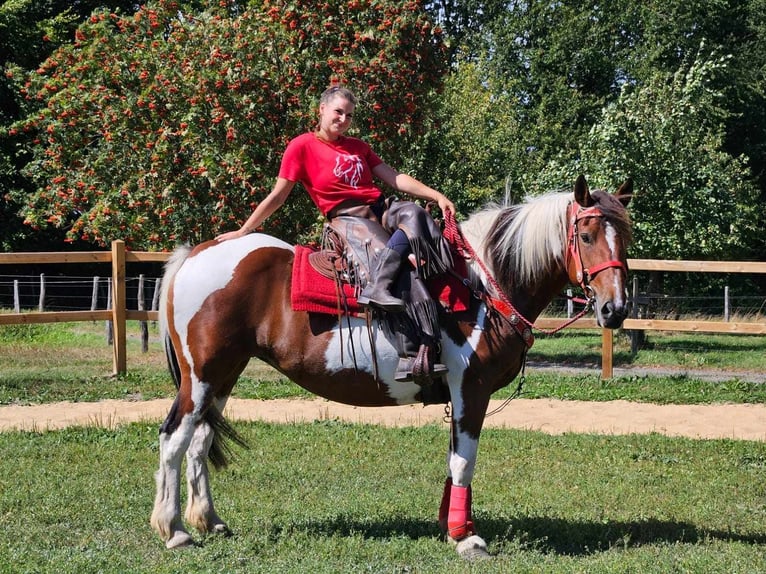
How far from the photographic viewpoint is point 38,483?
6098 mm

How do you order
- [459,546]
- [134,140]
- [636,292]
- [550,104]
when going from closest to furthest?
1. [459,546]
2. [134,140]
3. [636,292]
4. [550,104]

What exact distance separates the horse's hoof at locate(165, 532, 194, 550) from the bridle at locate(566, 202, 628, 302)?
2.60m

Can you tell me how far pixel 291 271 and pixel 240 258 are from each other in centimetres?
31

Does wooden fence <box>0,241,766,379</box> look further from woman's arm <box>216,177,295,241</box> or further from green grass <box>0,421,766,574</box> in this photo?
woman's arm <box>216,177,295,241</box>

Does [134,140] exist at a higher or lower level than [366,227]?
higher

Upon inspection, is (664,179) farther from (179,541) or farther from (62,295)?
(62,295)

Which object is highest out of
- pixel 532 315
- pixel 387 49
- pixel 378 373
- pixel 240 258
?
pixel 387 49

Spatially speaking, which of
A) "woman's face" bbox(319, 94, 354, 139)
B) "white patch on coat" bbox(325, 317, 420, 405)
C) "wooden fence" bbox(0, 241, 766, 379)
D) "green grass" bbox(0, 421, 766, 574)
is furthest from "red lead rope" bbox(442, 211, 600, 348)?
"wooden fence" bbox(0, 241, 766, 379)

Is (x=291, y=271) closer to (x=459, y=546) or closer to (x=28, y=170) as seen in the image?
(x=459, y=546)

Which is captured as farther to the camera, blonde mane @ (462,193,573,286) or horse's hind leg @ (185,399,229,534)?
horse's hind leg @ (185,399,229,534)

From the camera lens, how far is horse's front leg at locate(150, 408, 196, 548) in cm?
478

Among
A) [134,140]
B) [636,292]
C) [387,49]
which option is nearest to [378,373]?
[387,49]

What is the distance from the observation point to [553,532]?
5.12 metres

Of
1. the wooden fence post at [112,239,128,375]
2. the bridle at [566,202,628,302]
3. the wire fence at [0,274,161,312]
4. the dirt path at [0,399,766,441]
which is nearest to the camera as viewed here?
Answer: the bridle at [566,202,628,302]
